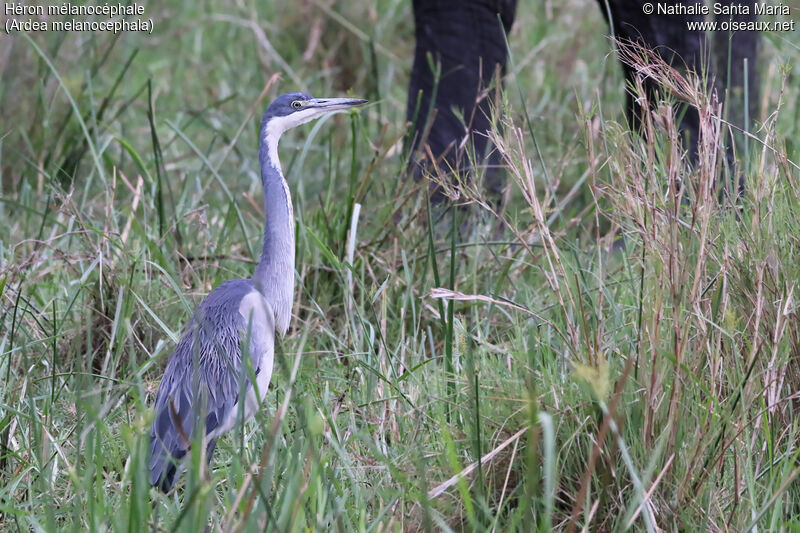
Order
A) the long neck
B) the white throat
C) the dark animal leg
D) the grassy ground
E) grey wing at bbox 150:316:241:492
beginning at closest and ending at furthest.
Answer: the grassy ground, grey wing at bbox 150:316:241:492, the long neck, the white throat, the dark animal leg

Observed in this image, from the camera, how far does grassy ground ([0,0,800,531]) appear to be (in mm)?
1796

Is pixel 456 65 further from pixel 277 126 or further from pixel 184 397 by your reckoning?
pixel 184 397

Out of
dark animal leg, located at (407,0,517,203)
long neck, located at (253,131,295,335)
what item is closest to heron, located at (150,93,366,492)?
long neck, located at (253,131,295,335)

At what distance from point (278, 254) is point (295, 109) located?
533 millimetres

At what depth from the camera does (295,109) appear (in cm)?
294

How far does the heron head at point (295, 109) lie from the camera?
2.90 metres

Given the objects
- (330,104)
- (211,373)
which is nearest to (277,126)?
(330,104)

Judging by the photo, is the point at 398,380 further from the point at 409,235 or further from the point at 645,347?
the point at 409,235

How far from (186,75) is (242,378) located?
172 inches

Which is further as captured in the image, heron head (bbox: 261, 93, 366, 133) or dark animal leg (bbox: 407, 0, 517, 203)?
dark animal leg (bbox: 407, 0, 517, 203)

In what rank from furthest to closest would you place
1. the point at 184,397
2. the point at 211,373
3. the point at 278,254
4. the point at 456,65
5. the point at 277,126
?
the point at 456,65
the point at 277,126
the point at 278,254
the point at 211,373
the point at 184,397

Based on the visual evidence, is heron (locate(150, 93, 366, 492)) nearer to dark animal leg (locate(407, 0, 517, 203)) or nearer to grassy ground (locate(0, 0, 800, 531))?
grassy ground (locate(0, 0, 800, 531))

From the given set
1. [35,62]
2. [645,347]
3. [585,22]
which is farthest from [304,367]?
[585,22]

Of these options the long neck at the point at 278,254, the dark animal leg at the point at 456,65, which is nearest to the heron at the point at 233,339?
the long neck at the point at 278,254
